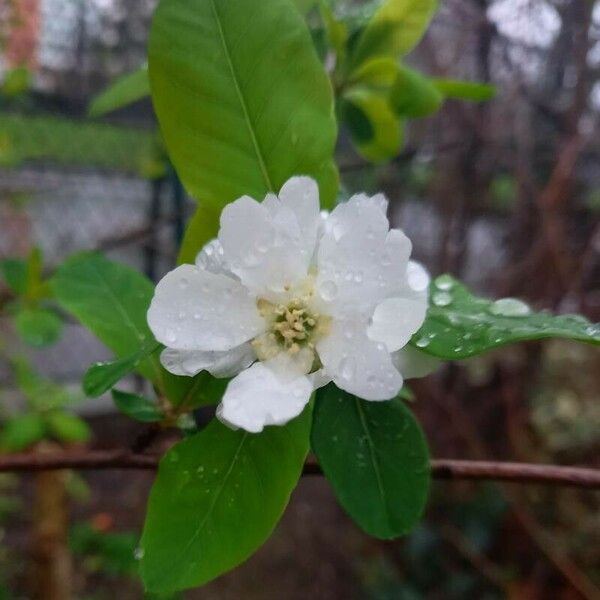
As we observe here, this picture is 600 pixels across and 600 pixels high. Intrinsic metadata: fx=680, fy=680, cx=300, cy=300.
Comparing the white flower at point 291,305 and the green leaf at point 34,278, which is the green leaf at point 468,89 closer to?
the white flower at point 291,305

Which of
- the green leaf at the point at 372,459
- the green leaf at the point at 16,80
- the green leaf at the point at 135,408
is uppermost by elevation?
the green leaf at the point at 372,459

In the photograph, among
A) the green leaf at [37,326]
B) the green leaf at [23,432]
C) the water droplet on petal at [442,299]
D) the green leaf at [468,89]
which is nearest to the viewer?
the water droplet on petal at [442,299]

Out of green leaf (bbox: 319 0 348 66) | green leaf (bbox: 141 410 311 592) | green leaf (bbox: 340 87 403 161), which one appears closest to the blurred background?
green leaf (bbox: 340 87 403 161)

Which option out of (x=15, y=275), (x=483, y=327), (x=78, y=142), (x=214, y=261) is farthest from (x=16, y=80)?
(x=483, y=327)

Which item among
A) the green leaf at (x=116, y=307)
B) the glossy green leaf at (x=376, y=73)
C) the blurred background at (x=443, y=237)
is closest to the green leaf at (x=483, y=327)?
the green leaf at (x=116, y=307)

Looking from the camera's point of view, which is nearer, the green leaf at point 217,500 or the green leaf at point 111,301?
the green leaf at point 217,500

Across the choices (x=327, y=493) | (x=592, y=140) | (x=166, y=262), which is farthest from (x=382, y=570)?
(x=592, y=140)

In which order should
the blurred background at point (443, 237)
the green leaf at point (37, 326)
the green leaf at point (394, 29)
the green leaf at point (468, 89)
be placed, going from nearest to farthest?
the green leaf at point (394, 29)
the green leaf at point (468, 89)
the green leaf at point (37, 326)
the blurred background at point (443, 237)

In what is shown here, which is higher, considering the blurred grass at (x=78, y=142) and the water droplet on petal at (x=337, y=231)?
the water droplet on petal at (x=337, y=231)
